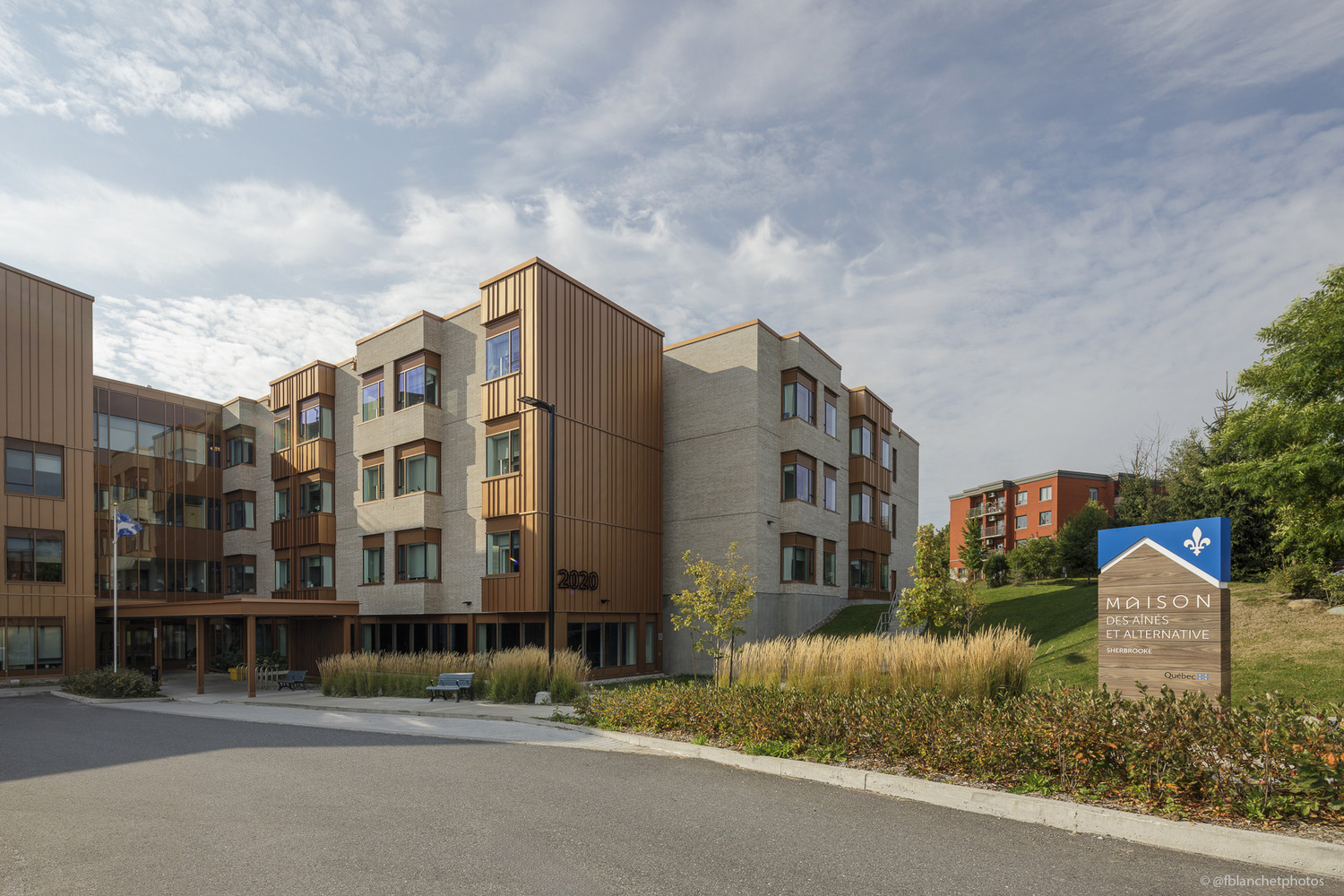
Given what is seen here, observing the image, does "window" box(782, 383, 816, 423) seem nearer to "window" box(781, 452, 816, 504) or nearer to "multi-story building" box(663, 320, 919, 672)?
"multi-story building" box(663, 320, 919, 672)

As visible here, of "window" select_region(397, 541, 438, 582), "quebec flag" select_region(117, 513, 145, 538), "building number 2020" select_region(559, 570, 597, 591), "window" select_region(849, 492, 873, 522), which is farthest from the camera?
"window" select_region(849, 492, 873, 522)

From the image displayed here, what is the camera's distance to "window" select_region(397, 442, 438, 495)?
31297 millimetres

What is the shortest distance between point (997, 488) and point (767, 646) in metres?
73.3

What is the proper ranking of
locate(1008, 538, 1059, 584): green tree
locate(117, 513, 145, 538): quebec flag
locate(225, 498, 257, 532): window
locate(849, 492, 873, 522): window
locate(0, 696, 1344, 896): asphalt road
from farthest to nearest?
locate(1008, 538, 1059, 584): green tree < locate(225, 498, 257, 532): window < locate(849, 492, 873, 522): window < locate(117, 513, 145, 538): quebec flag < locate(0, 696, 1344, 896): asphalt road

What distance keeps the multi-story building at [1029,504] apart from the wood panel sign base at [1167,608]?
200ft

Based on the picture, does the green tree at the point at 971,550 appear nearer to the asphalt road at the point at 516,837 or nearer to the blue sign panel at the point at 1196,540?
the blue sign panel at the point at 1196,540

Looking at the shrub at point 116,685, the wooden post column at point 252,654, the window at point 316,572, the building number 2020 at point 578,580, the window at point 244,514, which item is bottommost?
the shrub at point 116,685

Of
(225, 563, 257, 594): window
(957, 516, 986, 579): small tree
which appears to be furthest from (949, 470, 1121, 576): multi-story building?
(225, 563, 257, 594): window

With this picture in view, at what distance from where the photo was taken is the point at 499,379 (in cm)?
2912

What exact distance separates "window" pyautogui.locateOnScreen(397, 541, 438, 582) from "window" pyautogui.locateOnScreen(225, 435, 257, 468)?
655 inches

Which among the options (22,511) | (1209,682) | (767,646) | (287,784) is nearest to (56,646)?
(22,511)

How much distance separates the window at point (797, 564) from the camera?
3244 cm

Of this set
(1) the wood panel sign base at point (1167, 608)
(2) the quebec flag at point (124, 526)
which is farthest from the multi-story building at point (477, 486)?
(1) the wood panel sign base at point (1167, 608)

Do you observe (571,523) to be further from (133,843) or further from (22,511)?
(22,511)
